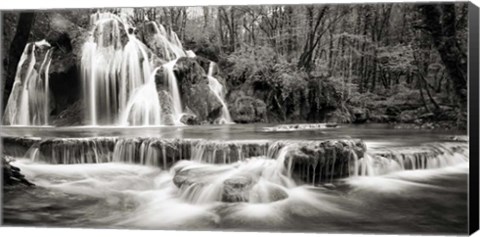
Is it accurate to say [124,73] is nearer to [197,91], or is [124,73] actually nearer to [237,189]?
[197,91]

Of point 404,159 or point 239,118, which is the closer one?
point 404,159

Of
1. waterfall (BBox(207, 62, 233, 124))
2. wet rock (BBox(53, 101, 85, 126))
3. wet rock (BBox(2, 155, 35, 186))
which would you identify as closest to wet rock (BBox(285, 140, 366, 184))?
waterfall (BBox(207, 62, 233, 124))

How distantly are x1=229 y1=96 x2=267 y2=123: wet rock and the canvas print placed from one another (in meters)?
0.02

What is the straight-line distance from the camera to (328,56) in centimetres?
782

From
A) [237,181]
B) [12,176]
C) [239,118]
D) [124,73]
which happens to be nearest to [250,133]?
[239,118]

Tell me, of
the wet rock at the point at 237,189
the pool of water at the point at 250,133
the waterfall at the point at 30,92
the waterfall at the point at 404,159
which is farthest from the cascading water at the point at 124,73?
the waterfall at the point at 404,159

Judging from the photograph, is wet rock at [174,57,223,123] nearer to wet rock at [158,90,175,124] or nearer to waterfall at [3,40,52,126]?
wet rock at [158,90,175,124]

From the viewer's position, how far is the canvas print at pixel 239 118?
7586 mm

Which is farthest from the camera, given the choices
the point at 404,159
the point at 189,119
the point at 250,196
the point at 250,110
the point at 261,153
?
the point at 189,119

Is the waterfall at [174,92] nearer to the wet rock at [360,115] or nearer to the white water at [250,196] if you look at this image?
the white water at [250,196]

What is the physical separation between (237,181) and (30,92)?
8.62 feet

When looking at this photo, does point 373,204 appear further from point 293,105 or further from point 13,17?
point 13,17

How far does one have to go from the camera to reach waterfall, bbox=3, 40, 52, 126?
27.5 feet

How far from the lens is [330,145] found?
25.5 ft
